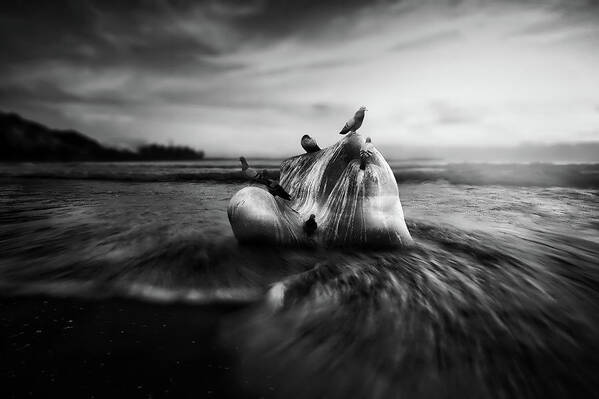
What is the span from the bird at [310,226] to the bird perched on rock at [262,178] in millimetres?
503

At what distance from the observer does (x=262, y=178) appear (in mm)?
3977

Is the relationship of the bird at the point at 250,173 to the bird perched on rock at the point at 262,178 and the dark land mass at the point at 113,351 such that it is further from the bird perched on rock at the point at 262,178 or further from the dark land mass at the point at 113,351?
the dark land mass at the point at 113,351

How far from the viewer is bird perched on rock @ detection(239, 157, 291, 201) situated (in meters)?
3.65

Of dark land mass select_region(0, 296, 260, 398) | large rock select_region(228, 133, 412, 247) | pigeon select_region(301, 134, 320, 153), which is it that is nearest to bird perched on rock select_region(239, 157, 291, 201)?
large rock select_region(228, 133, 412, 247)

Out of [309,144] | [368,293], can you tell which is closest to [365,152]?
[309,144]

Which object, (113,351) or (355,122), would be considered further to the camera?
(355,122)

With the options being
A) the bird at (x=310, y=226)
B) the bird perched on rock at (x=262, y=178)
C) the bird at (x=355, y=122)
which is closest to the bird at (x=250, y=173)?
the bird perched on rock at (x=262, y=178)

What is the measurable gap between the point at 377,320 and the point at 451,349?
61cm

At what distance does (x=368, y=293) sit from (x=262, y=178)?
2.02m

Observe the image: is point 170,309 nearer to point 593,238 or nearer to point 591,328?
point 591,328

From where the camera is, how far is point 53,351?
2000mm

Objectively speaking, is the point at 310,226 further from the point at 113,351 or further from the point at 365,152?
the point at 113,351

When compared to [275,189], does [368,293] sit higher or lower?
lower

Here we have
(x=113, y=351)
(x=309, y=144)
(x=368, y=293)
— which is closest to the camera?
(x=113, y=351)
